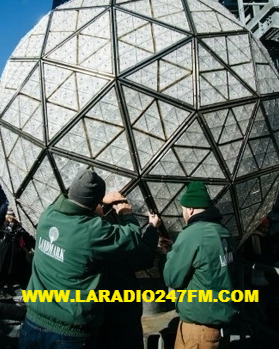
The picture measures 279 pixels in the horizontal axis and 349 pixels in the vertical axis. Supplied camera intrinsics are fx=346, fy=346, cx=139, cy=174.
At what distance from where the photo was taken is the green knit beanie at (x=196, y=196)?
2.51 m

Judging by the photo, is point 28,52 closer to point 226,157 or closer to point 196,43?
point 196,43

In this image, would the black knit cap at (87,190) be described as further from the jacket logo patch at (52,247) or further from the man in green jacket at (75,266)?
the jacket logo patch at (52,247)


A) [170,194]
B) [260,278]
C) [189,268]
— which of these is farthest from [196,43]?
[260,278]

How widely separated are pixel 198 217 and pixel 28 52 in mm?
2038

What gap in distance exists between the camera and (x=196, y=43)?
2727mm

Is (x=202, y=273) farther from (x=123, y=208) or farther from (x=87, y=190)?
(x=87, y=190)

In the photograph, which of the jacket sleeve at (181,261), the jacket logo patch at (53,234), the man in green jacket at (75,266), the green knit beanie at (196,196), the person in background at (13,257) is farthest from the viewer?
the person in background at (13,257)

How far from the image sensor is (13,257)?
188 inches

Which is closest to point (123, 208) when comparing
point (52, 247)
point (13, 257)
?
point (52, 247)

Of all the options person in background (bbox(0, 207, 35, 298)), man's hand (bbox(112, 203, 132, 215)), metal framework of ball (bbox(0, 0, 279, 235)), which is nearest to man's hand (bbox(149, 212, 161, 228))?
metal framework of ball (bbox(0, 0, 279, 235))

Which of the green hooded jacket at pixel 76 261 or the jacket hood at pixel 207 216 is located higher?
the jacket hood at pixel 207 216

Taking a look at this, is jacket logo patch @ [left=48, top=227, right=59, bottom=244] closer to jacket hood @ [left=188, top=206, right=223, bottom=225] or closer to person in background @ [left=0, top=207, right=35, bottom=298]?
jacket hood @ [left=188, top=206, right=223, bottom=225]

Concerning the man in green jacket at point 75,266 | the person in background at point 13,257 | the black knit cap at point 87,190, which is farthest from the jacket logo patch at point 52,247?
the person in background at point 13,257

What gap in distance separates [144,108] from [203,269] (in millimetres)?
1227
